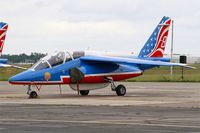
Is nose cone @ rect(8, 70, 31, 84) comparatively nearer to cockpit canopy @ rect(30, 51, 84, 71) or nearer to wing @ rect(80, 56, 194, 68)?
cockpit canopy @ rect(30, 51, 84, 71)

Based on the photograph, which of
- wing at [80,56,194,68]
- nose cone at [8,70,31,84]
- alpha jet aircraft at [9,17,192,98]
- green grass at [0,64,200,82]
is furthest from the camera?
green grass at [0,64,200,82]

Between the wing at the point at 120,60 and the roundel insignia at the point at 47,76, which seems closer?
the roundel insignia at the point at 47,76

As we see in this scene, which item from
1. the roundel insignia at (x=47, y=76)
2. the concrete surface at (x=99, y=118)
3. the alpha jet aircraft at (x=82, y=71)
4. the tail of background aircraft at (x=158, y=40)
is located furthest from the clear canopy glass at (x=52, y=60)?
the concrete surface at (x=99, y=118)

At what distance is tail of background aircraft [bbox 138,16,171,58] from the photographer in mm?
39438

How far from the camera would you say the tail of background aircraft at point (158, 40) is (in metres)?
39.4

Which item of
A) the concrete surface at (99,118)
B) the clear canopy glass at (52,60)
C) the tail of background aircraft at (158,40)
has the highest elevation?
the tail of background aircraft at (158,40)

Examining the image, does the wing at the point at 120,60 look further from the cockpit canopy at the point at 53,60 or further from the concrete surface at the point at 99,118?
the concrete surface at the point at 99,118

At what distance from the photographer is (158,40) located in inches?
1565

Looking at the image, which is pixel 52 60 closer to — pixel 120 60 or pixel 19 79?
pixel 19 79

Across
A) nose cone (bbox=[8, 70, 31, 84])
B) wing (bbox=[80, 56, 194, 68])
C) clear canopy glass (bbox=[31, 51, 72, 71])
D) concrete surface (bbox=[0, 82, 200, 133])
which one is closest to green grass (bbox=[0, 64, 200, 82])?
wing (bbox=[80, 56, 194, 68])

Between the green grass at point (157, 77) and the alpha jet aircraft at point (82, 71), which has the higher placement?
the alpha jet aircraft at point (82, 71)

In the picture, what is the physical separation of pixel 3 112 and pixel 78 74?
1205 centimetres

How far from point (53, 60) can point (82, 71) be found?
5.47 ft

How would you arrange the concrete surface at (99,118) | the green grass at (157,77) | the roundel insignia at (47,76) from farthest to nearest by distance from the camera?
the green grass at (157,77) < the roundel insignia at (47,76) < the concrete surface at (99,118)
